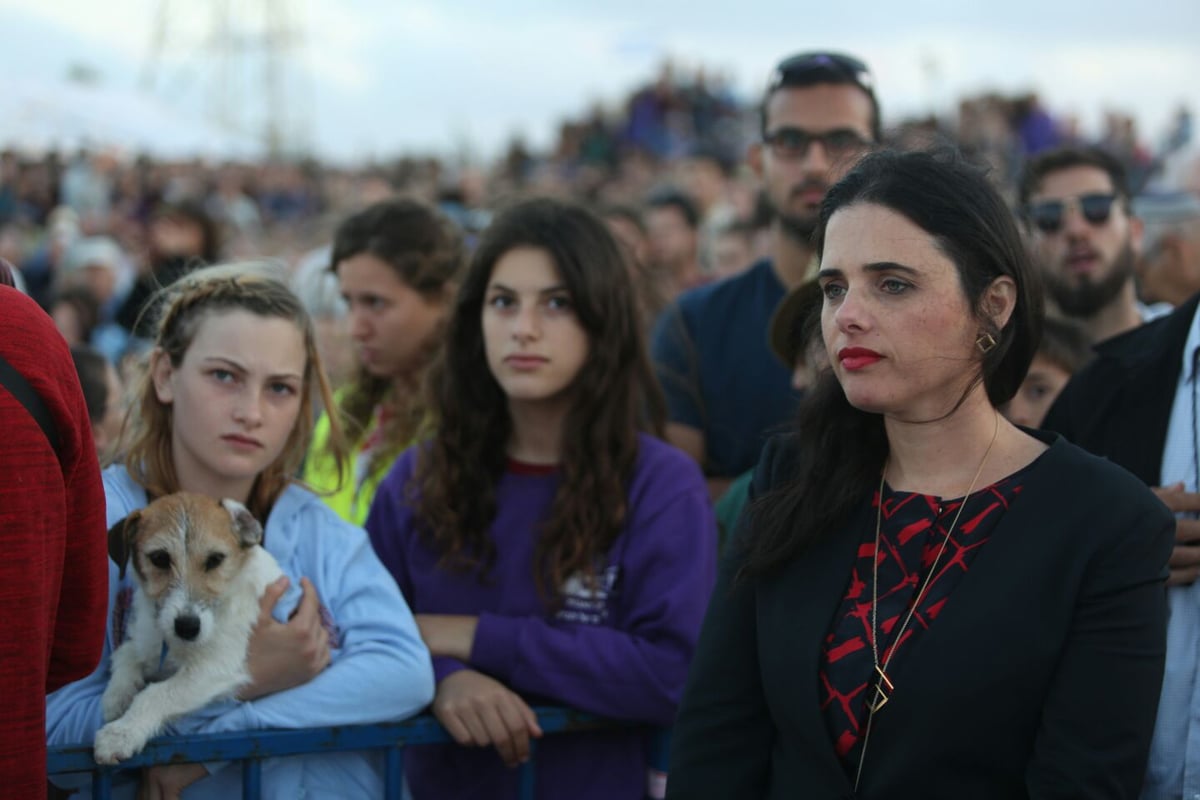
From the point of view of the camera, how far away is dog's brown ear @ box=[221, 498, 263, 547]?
255cm

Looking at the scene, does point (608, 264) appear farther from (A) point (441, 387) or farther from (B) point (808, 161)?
(B) point (808, 161)

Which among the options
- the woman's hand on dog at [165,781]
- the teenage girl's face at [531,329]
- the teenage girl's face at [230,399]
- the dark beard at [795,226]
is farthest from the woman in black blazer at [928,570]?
the dark beard at [795,226]

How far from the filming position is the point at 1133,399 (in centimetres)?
264

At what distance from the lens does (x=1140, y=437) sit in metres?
2.61

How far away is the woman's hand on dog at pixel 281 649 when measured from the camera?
2533 mm

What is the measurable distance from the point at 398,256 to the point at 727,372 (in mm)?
1233

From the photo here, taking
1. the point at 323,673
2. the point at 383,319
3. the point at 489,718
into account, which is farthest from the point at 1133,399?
the point at 383,319

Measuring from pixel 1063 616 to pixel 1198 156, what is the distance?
17.0 ft

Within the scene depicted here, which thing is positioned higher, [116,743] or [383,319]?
[383,319]

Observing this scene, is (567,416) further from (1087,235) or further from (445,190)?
(445,190)

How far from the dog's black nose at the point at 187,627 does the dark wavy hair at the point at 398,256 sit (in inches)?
60.9

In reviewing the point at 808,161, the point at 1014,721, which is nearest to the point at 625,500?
the point at 1014,721

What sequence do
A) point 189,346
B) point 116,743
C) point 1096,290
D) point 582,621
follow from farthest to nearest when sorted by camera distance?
1. point 1096,290
2. point 582,621
3. point 189,346
4. point 116,743

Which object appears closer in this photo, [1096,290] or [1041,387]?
[1041,387]
